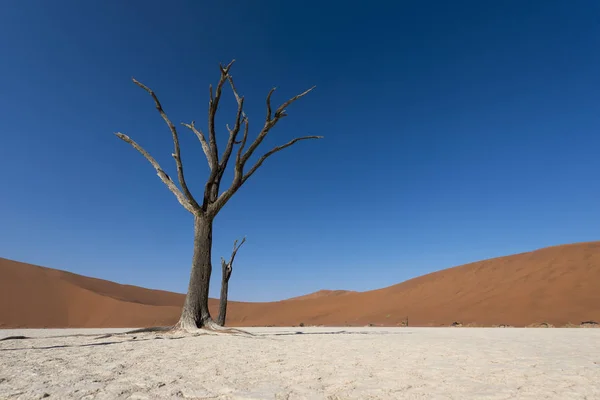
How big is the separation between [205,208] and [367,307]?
22.1 m

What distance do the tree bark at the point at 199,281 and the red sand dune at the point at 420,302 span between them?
14.5 m

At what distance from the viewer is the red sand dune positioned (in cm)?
1811

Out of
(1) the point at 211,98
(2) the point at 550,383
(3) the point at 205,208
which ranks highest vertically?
(1) the point at 211,98

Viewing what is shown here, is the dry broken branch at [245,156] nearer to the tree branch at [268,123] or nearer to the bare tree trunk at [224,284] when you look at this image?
the tree branch at [268,123]

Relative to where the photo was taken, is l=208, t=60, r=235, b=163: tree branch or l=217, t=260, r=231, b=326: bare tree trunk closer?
l=208, t=60, r=235, b=163: tree branch

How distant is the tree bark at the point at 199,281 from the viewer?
29.4 ft

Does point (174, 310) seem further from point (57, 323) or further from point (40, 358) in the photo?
point (40, 358)

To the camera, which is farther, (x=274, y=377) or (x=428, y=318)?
(x=428, y=318)

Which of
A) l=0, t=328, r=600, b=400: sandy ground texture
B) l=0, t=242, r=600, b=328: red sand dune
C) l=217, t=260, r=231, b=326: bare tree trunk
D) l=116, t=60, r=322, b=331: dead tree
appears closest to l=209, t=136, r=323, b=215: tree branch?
l=116, t=60, r=322, b=331: dead tree

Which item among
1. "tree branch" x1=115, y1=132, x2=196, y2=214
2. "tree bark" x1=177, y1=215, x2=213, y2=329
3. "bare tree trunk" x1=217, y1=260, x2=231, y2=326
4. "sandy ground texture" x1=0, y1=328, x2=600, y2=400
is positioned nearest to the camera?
"sandy ground texture" x1=0, y1=328, x2=600, y2=400

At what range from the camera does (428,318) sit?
69.2 ft

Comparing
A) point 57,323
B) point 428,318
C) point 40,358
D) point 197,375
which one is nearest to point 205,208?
point 40,358

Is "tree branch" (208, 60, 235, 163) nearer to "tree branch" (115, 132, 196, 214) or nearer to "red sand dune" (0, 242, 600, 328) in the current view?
"tree branch" (115, 132, 196, 214)

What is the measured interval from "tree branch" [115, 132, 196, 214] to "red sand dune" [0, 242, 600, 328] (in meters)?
15.5
